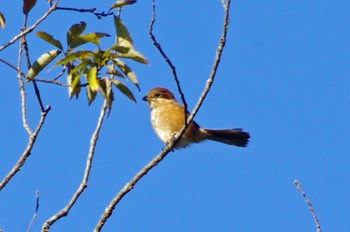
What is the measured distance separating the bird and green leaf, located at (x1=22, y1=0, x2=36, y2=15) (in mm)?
4481

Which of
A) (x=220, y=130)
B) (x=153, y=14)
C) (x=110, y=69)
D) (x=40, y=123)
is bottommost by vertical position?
(x=40, y=123)

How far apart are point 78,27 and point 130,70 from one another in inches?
13.6

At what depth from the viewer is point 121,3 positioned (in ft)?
11.5

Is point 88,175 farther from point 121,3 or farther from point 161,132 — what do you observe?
point 161,132

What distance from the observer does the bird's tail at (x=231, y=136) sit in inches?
328

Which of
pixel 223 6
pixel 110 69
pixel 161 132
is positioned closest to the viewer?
pixel 110 69

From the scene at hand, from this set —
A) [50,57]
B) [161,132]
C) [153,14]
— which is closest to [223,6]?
[153,14]

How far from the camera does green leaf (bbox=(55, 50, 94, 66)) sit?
3.31 metres

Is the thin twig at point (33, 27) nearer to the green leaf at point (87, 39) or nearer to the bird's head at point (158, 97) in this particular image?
the green leaf at point (87, 39)

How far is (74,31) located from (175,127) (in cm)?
457

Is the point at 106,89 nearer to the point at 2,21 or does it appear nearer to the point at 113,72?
the point at 113,72

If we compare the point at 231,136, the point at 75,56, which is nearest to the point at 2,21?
the point at 75,56

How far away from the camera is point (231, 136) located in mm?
8391

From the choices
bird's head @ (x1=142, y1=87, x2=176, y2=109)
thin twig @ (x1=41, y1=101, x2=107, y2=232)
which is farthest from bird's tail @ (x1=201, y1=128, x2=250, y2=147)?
thin twig @ (x1=41, y1=101, x2=107, y2=232)
